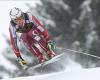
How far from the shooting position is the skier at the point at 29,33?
191 inches

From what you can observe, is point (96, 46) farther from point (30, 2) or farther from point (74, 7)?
point (30, 2)

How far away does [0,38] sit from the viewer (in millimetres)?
4828

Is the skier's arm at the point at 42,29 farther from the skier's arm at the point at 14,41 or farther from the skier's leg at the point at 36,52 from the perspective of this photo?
the skier's arm at the point at 14,41

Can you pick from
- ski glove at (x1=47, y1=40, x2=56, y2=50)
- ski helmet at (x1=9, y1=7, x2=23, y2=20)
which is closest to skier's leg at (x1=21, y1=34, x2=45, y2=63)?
ski glove at (x1=47, y1=40, x2=56, y2=50)

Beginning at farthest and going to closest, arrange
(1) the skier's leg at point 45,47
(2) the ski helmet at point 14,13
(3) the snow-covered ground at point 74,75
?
1. (1) the skier's leg at point 45,47
2. (2) the ski helmet at point 14,13
3. (3) the snow-covered ground at point 74,75

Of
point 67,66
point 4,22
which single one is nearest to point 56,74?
point 67,66

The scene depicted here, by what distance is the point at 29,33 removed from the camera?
4902mm

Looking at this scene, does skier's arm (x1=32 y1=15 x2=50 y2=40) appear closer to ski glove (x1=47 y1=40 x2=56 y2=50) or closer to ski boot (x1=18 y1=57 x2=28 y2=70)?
ski glove (x1=47 y1=40 x2=56 y2=50)

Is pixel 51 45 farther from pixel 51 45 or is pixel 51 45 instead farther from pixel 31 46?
pixel 31 46

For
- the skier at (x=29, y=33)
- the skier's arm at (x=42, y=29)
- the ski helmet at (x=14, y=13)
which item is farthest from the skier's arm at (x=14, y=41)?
the skier's arm at (x=42, y=29)

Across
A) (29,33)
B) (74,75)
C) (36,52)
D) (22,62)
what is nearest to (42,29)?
(29,33)

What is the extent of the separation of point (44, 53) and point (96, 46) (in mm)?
610

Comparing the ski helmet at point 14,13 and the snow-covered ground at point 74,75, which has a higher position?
the ski helmet at point 14,13

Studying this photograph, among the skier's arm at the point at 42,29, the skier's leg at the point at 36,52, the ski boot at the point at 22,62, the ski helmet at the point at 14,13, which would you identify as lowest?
the ski boot at the point at 22,62
